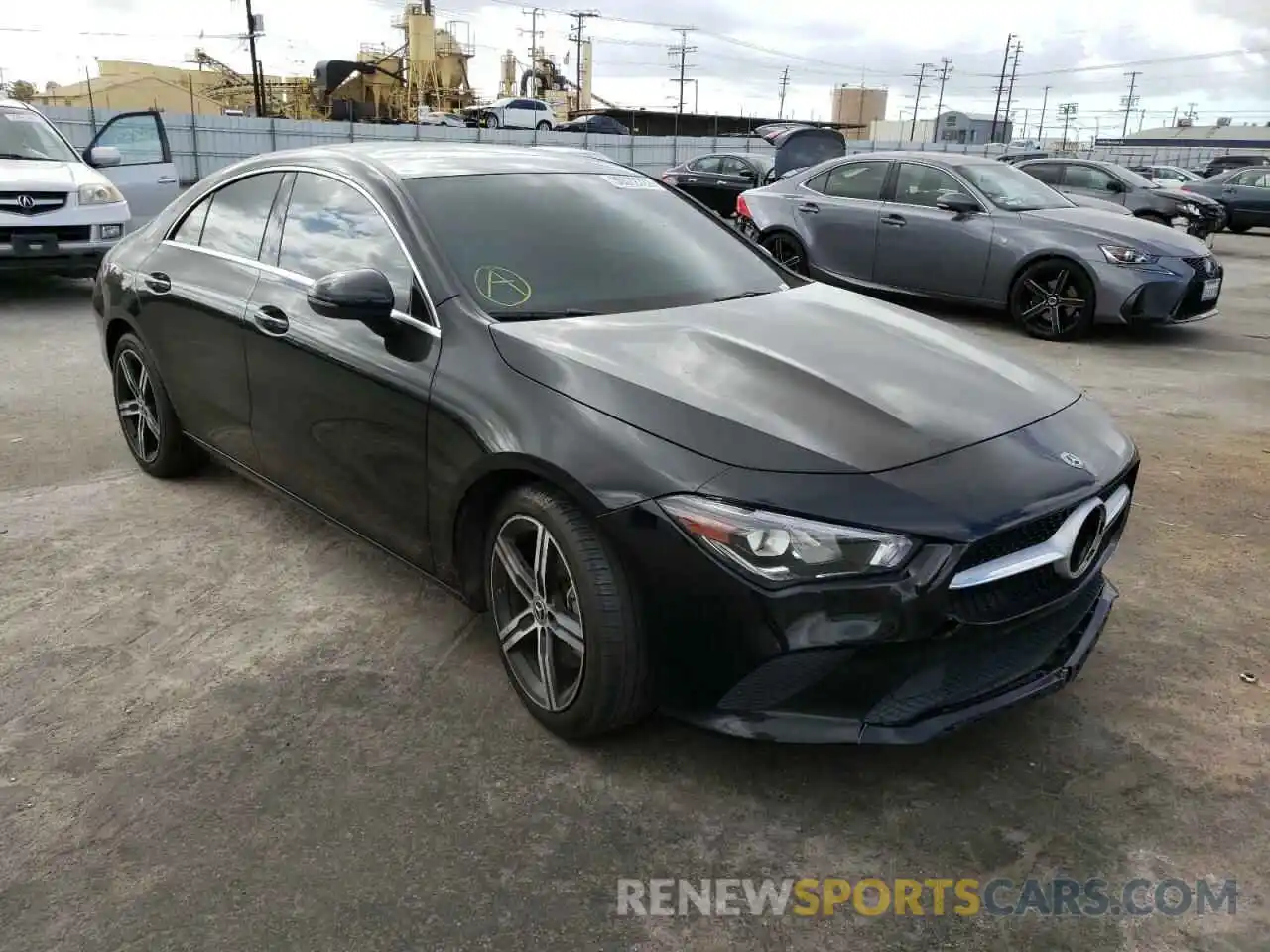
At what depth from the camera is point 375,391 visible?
300cm

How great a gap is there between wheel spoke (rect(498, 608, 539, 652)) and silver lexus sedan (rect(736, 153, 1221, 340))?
23.4ft

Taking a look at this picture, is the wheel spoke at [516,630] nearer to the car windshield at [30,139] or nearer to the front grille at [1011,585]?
the front grille at [1011,585]

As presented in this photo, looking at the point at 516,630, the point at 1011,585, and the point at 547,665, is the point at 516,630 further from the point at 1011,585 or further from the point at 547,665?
the point at 1011,585

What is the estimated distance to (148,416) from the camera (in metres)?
4.50

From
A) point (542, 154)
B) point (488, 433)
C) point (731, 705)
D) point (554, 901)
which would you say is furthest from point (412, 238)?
point (554, 901)

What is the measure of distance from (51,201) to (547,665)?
322 inches

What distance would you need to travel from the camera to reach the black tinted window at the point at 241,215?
12.1ft

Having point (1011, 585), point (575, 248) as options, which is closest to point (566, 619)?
point (1011, 585)

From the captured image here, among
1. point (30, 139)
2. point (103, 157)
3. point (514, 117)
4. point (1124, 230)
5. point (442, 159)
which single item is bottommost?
point (1124, 230)

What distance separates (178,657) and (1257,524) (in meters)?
4.28

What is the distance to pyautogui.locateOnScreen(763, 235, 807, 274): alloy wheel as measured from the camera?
10180 mm

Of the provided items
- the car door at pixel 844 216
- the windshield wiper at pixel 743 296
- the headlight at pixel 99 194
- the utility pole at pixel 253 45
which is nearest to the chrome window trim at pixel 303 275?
the windshield wiper at pixel 743 296

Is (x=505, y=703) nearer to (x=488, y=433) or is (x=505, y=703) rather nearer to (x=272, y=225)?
(x=488, y=433)

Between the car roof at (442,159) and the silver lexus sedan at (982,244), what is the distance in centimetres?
577
